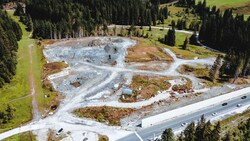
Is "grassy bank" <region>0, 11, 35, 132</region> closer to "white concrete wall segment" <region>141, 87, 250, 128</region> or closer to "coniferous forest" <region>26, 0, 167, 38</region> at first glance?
"white concrete wall segment" <region>141, 87, 250, 128</region>

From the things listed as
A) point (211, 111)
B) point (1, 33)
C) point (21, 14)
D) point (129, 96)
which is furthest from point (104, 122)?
point (21, 14)

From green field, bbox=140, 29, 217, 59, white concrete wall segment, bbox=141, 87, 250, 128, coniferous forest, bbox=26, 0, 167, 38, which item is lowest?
white concrete wall segment, bbox=141, 87, 250, 128

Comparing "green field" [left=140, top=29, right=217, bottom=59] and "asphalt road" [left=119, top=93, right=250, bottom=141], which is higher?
"green field" [left=140, top=29, right=217, bottom=59]

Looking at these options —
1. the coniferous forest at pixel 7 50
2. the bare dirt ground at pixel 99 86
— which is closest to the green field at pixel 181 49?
the bare dirt ground at pixel 99 86

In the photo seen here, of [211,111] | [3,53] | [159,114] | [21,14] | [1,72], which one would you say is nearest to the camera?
[159,114]

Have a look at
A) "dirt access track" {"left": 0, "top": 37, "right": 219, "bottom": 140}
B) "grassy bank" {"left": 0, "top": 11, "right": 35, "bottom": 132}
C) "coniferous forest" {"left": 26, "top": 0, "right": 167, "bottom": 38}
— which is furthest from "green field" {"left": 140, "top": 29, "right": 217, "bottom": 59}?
"grassy bank" {"left": 0, "top": 11, "right": 35, "bottom": 132}

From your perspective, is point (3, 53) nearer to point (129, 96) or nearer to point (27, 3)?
point (129, 96)
